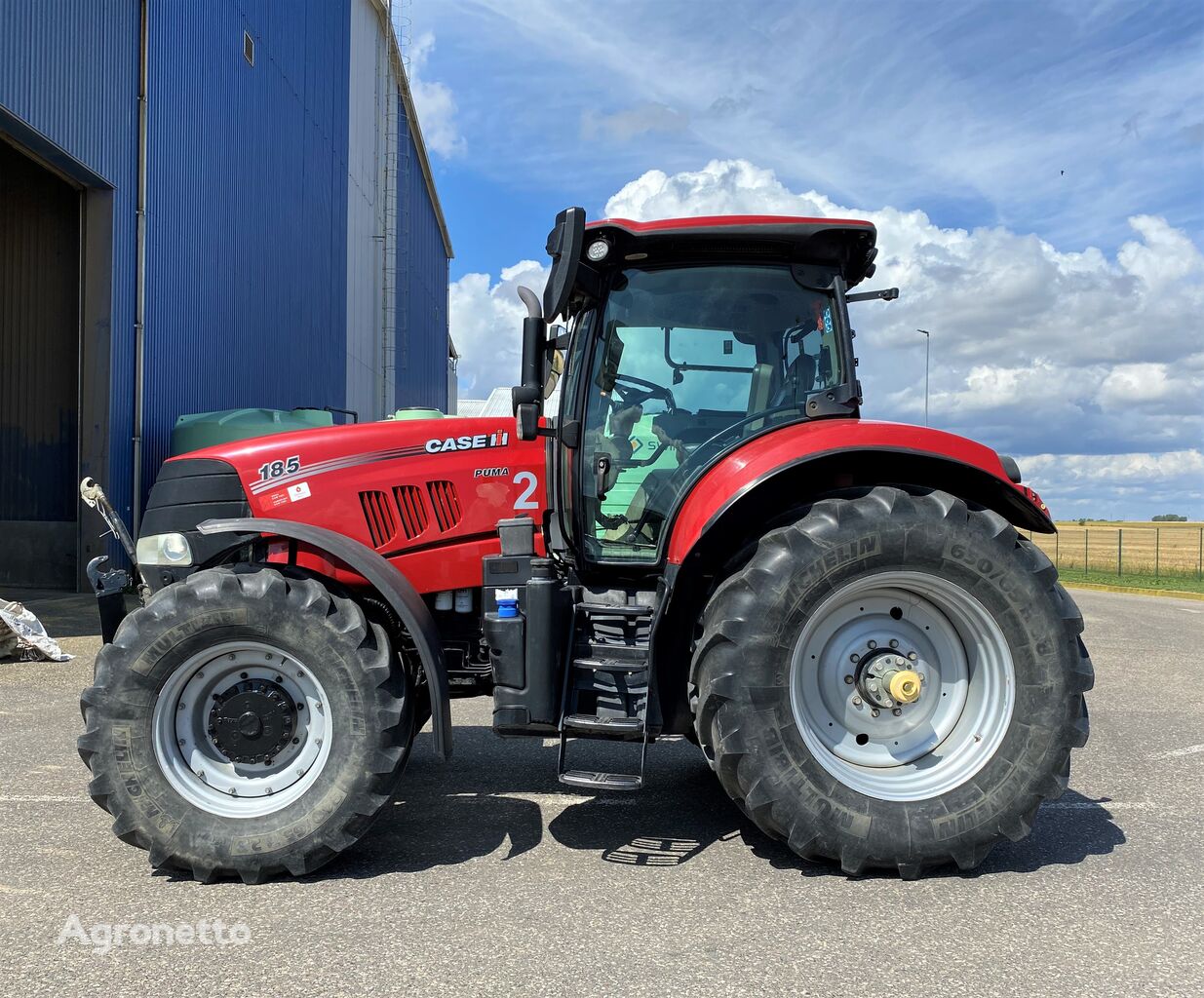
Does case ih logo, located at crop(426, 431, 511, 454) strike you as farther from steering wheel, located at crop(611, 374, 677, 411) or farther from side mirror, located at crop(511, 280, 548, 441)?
steering wheel, located at crop(611, 374, 677, 411)

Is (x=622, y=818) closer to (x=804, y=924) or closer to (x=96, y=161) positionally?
(x=804, y=924)

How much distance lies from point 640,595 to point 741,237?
154 cm

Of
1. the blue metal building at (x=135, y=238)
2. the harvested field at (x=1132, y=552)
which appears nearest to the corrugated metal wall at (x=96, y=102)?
the blue metal building at (x=135, y=238)

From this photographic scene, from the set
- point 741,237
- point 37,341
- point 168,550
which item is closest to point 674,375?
point 741,237

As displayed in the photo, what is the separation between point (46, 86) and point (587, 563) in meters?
9.85

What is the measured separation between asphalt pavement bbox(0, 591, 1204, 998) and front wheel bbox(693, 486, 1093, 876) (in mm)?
253

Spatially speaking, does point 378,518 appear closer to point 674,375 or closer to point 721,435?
point 674,375

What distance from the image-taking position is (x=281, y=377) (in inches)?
690

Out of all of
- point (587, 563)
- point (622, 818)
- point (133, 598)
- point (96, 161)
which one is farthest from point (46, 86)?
point (622, 818)

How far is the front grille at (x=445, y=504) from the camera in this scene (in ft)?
13.3

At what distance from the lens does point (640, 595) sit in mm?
3887

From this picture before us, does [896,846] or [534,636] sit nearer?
[896,846]

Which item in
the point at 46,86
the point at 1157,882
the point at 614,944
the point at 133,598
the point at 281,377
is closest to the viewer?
the point at 614,944

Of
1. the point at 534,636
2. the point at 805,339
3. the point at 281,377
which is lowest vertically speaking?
the point at 534,636
